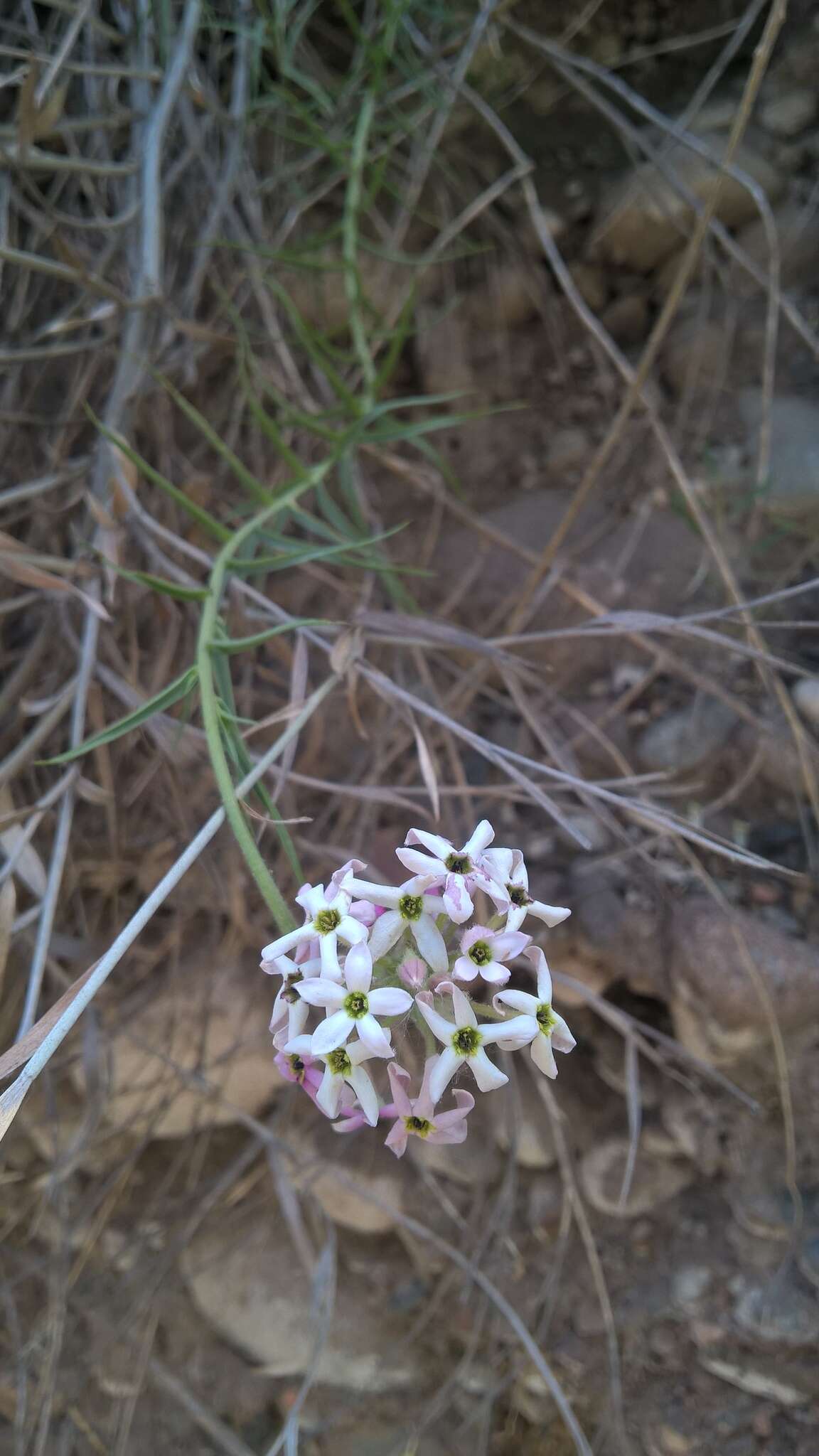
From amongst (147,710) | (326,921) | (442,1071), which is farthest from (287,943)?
(147,710)

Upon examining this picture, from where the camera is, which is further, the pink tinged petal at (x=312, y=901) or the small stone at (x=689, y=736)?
the small stone at (x=689, y=736)

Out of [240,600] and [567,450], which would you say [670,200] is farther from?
[240,600]

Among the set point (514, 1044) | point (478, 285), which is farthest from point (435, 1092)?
point (478, 285)

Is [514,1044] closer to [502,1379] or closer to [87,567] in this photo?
[87,567]

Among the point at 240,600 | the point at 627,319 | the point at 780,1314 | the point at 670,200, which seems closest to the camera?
the point at 240,600

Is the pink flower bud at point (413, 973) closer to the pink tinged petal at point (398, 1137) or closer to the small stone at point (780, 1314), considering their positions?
the pink tinged petal at point (398, 1137)

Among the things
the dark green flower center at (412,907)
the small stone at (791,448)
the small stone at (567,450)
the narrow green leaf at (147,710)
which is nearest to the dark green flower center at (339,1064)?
the dark green flower center at (412,907)
